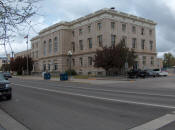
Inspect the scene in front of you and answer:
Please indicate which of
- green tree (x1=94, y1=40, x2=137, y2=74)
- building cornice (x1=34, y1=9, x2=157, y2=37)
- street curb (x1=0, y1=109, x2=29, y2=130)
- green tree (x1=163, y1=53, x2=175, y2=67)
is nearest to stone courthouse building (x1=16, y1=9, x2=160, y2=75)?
building cornice (x1=34, y1=9, x2=157, y2=37)

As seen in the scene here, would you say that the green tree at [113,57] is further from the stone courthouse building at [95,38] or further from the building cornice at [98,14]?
the building cornice at [98,14]

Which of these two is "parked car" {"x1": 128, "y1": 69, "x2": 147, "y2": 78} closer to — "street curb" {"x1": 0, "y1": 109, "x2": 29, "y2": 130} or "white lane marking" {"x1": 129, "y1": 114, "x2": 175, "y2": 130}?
"white lane marking" {"x1": 129, "y1": 114, "x2": 175, "y2": 130}

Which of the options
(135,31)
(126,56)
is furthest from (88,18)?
(126,56)

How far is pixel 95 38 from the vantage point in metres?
49.3

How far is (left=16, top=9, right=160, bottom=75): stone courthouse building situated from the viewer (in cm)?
4809

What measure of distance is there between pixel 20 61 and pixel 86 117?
222 feet

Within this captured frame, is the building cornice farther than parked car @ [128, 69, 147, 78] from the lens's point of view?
Yes

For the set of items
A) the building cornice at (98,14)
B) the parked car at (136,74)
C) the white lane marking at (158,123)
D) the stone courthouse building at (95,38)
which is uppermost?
the building cornice at (98,14)

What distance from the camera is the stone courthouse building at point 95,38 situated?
48.1 m

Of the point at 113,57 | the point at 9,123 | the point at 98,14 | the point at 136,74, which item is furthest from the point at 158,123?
the point at 98,14

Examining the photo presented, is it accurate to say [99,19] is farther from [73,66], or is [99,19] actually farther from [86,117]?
[86,117]

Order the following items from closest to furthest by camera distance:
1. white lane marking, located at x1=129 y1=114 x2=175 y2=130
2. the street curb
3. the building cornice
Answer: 1. white lane marking, located at x1=129 y1=114 x2=175 y2=130
2. the street curb
3. the building cornice

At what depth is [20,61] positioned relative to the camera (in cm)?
6938

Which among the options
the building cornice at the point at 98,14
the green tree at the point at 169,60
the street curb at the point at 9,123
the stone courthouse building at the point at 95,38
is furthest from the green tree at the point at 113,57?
the green tree at the point at 169,60
